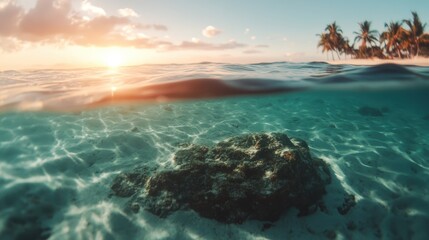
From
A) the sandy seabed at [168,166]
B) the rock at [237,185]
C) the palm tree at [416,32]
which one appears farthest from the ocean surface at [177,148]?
the palm tree at [416,32]

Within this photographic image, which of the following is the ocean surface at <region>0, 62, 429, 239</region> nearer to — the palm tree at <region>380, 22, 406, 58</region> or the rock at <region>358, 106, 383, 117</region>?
the rock at <region>358, 106, 383, 117</region>

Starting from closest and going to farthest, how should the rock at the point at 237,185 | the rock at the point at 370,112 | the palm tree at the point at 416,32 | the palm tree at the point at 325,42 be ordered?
the rock at the point at 237,185 → the rock at the point at 370,112 → the palm tree at the point at 416,32 → the palm tree at the point at 325,42

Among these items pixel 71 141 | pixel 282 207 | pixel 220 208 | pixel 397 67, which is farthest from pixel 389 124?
pixel 71 141

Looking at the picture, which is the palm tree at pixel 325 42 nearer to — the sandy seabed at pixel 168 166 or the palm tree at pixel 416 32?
the palm tree at pixel 416 32

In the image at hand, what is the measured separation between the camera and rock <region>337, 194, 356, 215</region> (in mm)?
6004

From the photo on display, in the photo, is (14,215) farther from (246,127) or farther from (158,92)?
(158,92)

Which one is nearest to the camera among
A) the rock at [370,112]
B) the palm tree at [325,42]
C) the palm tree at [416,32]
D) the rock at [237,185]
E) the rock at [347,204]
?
the rock at [237,185]

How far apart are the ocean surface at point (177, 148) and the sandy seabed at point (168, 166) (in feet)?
0.09

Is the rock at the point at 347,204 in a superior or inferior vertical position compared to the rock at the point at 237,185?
inferior

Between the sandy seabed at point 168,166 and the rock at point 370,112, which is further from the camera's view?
the rock at point 370,112

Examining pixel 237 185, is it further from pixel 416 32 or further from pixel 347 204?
pixel 416 32

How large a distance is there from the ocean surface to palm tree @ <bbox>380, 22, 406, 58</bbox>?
2619 centimetres

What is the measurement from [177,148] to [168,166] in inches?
69.1

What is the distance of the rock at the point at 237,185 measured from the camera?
5.40 meters
